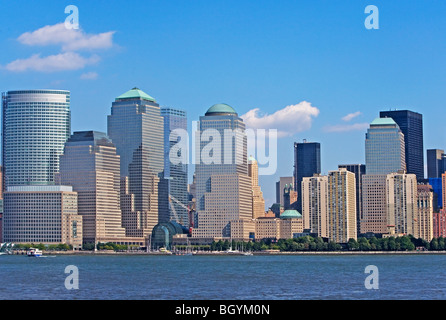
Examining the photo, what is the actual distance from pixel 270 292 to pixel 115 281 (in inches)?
844

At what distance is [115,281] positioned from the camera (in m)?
84.0
